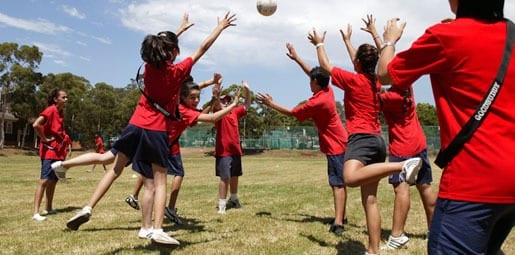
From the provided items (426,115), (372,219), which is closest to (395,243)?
(372,219)

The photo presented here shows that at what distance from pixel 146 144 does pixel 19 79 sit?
55.1 meters

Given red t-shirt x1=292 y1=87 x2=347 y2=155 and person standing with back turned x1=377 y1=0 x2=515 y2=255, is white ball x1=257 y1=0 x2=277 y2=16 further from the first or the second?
person standing with back turned x1=377 y1=0 x2=515 y2=255

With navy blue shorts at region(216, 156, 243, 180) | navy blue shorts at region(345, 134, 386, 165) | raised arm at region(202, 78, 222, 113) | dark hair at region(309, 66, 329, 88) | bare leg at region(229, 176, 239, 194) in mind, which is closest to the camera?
navy blue shorts at region(345, 134, 386, 165)

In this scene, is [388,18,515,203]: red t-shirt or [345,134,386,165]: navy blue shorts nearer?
[388,18,515,203]: red t-shirt

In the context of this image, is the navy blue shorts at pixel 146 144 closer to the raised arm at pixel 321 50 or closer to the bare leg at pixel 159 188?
the bare leg at pixel 159 188

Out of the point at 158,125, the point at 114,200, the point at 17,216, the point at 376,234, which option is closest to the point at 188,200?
the point at 114,200

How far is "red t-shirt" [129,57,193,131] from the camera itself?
5.63 m

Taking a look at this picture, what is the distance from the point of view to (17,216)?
898 cm

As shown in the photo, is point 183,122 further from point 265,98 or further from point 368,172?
point 368,172

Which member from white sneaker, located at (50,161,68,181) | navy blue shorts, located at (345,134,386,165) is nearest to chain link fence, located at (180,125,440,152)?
white sneaker, located at (50,161,68,181)

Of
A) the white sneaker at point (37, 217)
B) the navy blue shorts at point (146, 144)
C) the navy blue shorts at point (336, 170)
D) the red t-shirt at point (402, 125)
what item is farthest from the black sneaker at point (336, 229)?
the white sneaker at point (37, 217)

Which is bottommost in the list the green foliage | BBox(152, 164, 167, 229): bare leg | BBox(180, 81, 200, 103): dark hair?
BBox(152, 164, 167, 229): bare leg

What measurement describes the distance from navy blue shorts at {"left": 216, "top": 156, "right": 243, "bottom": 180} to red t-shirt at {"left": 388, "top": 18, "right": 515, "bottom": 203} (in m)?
7.19

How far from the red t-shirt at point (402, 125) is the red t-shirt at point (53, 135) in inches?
239
